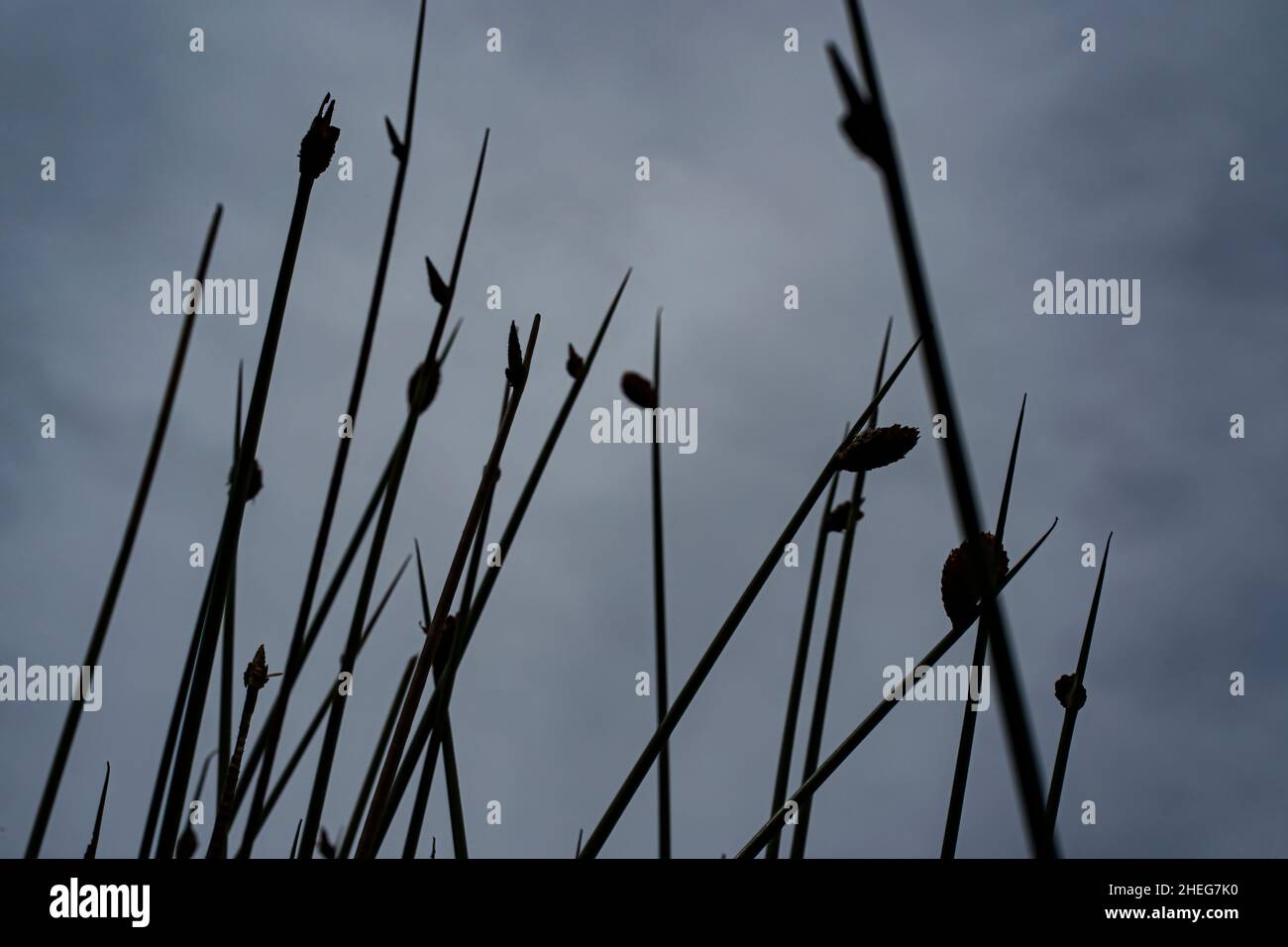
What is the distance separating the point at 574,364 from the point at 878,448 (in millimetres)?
346

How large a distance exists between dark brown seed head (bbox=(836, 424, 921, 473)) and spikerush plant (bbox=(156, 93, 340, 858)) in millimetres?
424

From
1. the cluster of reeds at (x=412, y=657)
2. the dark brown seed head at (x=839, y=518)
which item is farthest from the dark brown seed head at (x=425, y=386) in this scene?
the dark brown seed head at (x=839, y=518)

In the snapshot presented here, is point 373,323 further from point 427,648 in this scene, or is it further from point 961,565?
point 961,565

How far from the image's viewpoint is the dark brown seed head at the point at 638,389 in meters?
1.16

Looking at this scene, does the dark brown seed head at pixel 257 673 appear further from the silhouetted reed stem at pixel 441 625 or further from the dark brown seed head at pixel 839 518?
the dark brown seed head at pixel 839 518

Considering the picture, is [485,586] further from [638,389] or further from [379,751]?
[638,389]

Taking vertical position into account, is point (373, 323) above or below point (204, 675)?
above

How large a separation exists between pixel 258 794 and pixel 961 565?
49cm

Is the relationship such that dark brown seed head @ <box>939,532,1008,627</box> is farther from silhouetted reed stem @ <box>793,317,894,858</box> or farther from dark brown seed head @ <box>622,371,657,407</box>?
dark brown seed head @ <box>622,371,657,407</box>

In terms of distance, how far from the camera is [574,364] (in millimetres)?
900

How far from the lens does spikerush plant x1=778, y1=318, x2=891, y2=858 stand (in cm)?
67
